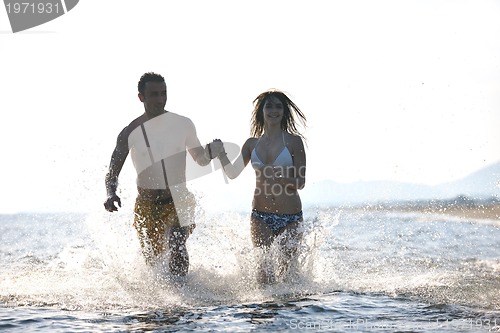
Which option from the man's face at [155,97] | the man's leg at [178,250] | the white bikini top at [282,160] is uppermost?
the man's face at [155,97]

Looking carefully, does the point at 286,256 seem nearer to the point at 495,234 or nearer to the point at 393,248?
the point at 393,248

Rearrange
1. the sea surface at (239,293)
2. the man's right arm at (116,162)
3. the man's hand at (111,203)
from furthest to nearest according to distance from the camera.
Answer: the man's right arm at (116,162), the man's hand at (111,203), the sea surface at (239,293)

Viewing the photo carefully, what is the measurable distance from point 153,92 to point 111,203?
52.1 inches

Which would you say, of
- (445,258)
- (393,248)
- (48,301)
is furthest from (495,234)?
(48,301)

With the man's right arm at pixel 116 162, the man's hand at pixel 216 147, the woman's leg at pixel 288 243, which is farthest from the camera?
the man's hand at pixel 216 147

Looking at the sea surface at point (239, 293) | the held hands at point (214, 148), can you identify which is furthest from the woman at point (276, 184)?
the held hands at point (214, 148)

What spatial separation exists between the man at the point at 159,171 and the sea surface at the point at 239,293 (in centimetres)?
22

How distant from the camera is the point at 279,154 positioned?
22.5 feet

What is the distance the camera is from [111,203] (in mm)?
6734

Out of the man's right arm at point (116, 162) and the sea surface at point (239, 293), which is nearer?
the sea surface at point (239, 293)

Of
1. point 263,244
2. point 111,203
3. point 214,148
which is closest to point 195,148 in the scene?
point 214,148

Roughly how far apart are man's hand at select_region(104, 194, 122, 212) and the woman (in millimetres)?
1506

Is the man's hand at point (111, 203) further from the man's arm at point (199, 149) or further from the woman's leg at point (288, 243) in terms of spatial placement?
the woman's leg at point (288, 243)

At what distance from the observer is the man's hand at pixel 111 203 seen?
6699mm
